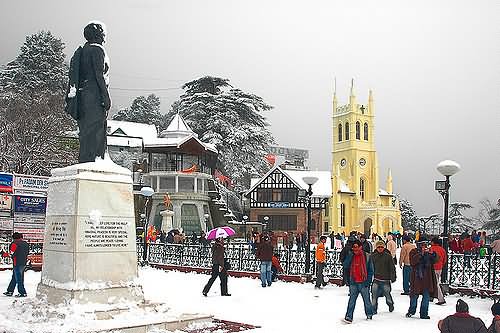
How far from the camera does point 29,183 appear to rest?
79.9ft

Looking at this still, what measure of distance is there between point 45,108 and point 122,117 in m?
42.5

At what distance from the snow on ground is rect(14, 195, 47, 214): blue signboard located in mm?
4248

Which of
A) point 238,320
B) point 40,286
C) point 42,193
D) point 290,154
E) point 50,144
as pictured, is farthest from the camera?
point 290,154

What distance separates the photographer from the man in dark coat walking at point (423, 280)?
1191 cm

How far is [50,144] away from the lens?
40.5 m

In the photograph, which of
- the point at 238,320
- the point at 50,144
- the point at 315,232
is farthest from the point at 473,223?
the point at 238,320

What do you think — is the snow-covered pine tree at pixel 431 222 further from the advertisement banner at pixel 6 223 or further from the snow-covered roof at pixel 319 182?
the advertisement banner at pixel 6 223

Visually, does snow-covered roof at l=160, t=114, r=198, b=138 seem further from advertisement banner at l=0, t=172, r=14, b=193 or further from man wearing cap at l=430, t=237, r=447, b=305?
man wearing cap at l=430, t=237, r=447, b=305

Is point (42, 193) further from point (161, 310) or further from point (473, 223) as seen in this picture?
point (473, 223)

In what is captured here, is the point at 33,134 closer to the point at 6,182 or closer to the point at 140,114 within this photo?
the point at 6,182

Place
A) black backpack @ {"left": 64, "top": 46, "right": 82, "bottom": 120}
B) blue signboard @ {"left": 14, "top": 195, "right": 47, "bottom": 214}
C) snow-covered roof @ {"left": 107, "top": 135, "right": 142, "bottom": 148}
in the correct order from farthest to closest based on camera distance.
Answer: snow-covered roof @ {"left": 107, "top": 135, "right": 142, "bottom": 148} < blue signboard @ {"left": 14, "top": 195, "right": 47, "bottom": 214} < black backpack @ {"left": 64, "top": 46, "right": 82, "bottom": 120}

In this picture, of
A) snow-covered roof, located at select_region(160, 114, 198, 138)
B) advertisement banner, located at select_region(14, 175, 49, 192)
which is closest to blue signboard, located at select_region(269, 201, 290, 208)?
snow-covered roof, located at select_region(160, 114, 198, 138)

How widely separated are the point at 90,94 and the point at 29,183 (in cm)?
1484

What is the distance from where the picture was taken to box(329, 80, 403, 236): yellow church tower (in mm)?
69688
